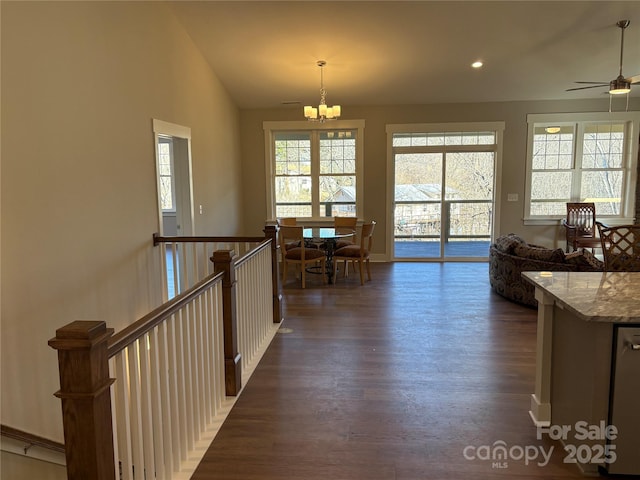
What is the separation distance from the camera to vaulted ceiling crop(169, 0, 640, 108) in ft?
15.3

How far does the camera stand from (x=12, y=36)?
2.62 metres

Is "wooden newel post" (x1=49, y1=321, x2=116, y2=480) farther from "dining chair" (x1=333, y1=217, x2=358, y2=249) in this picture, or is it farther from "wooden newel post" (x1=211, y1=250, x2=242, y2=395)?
"dining chair" (x1=333, y1=217, x2=358, y2=249)

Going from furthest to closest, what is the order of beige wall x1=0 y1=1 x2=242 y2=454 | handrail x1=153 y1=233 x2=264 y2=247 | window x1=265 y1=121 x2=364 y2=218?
window x1=265 y1=121 x2=364 y2=218 → handrail x1=153 y1=233 x2=264 y2=247 → beige wall x1=0 y1=1 x2=242 y2=454

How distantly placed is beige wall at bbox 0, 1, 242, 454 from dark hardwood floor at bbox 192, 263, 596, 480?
1387 millimetres

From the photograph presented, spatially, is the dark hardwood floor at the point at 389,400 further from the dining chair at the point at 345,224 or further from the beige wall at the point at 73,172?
the dining chair at the point at 345,224

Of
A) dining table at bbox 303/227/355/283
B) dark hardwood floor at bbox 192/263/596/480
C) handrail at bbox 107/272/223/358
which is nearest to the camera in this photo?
handrail at bbox 107/272/223/358

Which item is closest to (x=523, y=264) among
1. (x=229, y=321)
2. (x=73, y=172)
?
(x=229, y=321)

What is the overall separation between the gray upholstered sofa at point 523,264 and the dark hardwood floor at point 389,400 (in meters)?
0.22

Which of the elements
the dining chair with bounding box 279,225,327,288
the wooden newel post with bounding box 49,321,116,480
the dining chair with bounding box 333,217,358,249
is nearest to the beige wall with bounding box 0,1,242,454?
the wooden newel post with bounding box 49,321,116,480

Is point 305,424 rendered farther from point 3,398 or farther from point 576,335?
point 3,398

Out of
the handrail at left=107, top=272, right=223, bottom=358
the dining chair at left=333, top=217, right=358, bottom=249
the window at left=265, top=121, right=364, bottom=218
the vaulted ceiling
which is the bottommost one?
the handrail at left=107, top=272, right=223, bottom=358

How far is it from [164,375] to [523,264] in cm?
420

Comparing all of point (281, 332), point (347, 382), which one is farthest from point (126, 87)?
point (347, 382)

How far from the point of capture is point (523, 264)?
4844 mm
